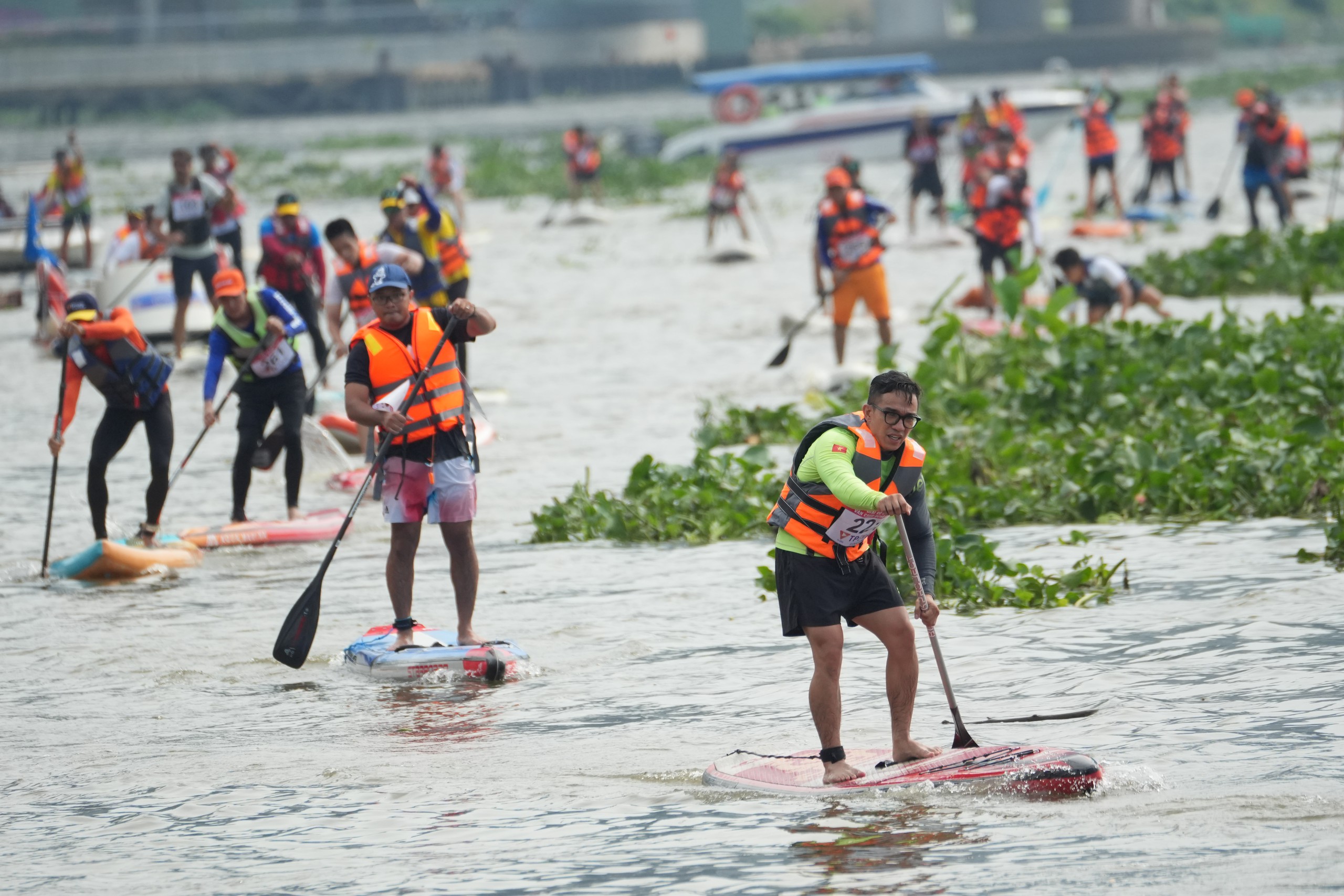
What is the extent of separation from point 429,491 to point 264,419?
10.3 feet

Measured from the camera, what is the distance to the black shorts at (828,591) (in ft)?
19.7

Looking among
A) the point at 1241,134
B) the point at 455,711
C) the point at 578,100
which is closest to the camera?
the point at 455,711

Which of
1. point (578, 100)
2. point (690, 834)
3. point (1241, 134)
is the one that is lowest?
point (690, 834)

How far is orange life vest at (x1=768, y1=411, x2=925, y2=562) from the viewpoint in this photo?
19.2 ft

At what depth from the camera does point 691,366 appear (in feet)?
53.2

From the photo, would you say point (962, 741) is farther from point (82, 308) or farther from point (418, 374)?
point (82, 308)

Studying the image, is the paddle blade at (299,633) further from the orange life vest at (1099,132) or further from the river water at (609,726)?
the orange life vest at (1099,132)

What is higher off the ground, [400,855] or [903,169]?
[903,169]

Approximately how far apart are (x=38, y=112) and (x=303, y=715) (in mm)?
63421

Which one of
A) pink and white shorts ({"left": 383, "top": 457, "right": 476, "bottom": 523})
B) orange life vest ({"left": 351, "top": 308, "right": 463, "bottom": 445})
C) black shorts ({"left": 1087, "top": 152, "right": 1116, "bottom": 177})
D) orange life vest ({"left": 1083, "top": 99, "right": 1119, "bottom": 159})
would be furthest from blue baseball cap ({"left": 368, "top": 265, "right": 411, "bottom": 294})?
black shorts ({"left": 1087, "top": 152, "right": 1116, "bottom": 177})

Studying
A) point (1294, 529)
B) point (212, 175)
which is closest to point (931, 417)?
point (1294, 529)

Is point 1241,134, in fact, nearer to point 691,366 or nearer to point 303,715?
point 691,366

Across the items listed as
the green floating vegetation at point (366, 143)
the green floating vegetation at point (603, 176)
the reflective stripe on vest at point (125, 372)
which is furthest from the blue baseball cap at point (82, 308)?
the green floating vegetation at point (366, 143)

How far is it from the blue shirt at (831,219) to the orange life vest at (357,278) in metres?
3.81
